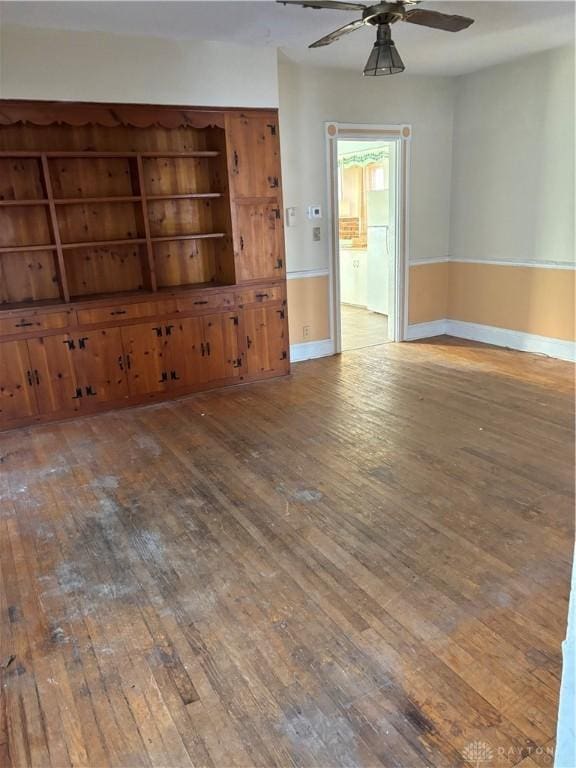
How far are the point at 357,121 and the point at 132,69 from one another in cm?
230

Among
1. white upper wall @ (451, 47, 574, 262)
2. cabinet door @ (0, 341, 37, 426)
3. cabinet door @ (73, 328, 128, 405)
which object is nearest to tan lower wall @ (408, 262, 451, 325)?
white upper wall @ (451, 47, 574, 262)

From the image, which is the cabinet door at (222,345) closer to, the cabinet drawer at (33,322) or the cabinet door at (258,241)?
the cabinet door at (258,241)

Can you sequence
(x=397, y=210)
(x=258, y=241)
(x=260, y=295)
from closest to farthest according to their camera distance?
(x=258, y=241), (x=260, y=295), (x=397, y=210)

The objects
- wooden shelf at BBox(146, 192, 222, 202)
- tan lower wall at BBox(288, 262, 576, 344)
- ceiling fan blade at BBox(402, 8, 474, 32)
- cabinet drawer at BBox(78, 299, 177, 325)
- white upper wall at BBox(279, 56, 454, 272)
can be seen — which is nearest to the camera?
ceiling fan blade at BBox(402, 8, 474, 32)

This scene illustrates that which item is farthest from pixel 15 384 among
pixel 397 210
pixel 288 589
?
pixel 397 210

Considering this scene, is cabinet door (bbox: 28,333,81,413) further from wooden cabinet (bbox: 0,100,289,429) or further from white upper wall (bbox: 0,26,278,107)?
white upper wall (bbox: 0,26,278,107)

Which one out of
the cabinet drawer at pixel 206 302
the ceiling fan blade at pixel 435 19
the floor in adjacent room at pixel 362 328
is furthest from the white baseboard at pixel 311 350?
the ceiling fan blade at pixel 435 19

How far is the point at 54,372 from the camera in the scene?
4.14m

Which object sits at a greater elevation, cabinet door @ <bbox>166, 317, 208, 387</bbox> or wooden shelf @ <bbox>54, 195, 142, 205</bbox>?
wooden shelf @ <bbox>54, 195, 142, 205</bbox>

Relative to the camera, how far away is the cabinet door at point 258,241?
4668 mm

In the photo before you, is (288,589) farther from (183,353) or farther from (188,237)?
(188,237)

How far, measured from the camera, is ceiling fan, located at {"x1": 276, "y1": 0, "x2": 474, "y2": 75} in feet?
9.36

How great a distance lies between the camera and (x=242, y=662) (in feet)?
6.28

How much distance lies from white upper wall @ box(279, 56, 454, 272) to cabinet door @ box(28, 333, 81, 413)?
229 cm
